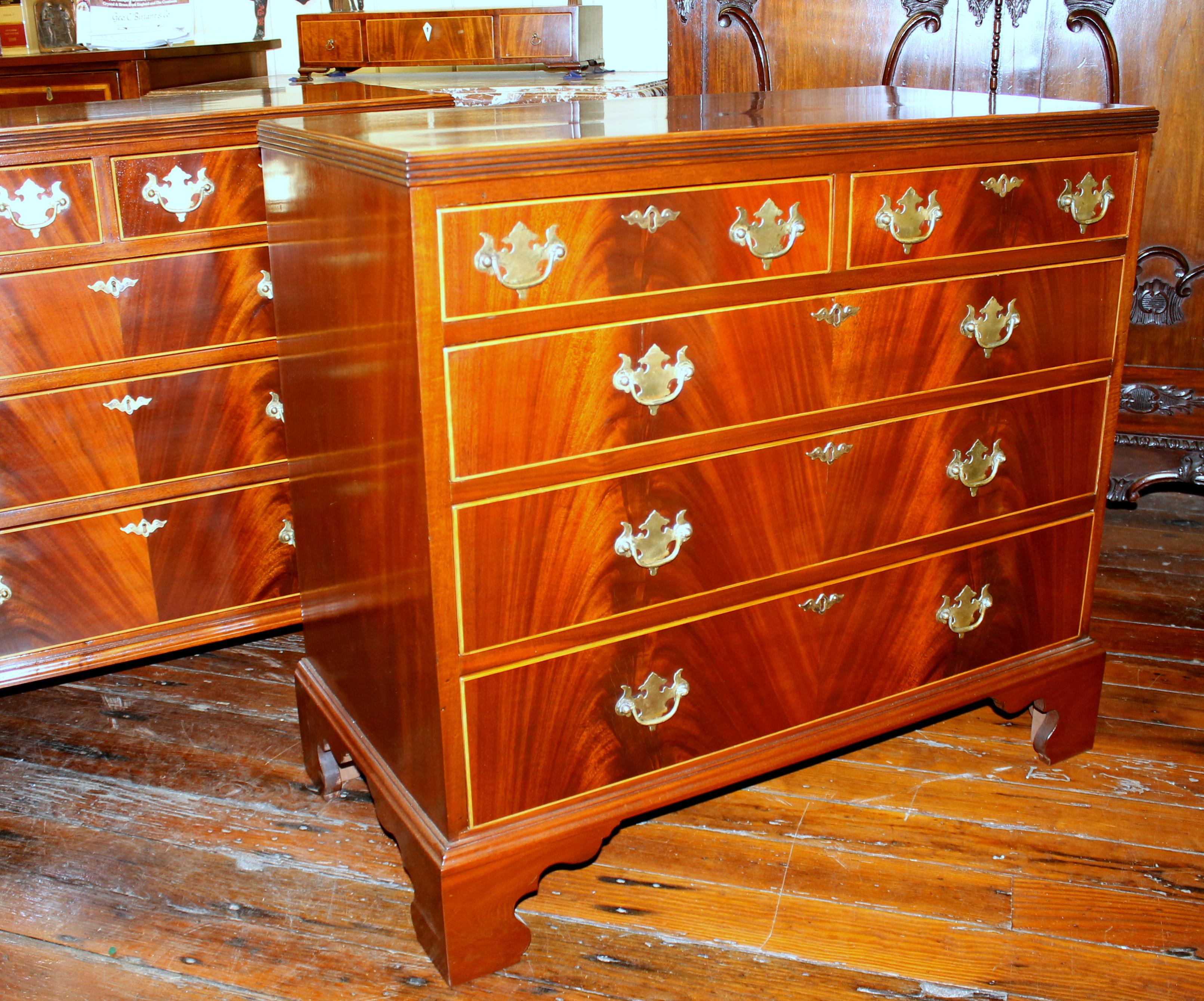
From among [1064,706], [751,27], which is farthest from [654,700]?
[751,27]

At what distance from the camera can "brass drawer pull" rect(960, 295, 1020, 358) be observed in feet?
5.50

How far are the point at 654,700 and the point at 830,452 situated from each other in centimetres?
40

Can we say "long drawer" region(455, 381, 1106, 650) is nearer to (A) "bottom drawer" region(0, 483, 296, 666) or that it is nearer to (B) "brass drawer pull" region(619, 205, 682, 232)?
(B) "brass drawer pull" region(619, 205, 682, 232)

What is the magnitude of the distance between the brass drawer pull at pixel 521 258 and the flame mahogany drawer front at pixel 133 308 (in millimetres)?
783

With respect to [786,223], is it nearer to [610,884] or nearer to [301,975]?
[610,884]

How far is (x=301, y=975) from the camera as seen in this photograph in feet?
5.05

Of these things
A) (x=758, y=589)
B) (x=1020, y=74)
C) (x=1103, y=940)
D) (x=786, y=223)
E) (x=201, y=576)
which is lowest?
(x=1103, y=940)

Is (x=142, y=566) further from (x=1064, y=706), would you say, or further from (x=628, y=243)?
(x=1064, y=706)

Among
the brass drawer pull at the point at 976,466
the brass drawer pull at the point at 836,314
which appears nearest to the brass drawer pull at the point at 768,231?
the brass drawer pull at the point at 836,314

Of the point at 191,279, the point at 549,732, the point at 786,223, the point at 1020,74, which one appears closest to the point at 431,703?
the point at 549,732

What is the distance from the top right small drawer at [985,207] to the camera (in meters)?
1.55

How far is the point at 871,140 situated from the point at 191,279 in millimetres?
1062

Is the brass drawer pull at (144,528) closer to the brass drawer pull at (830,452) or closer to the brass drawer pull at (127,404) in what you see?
the brass drawer pull at (127,404)

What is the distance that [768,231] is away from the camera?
4.82 ft
